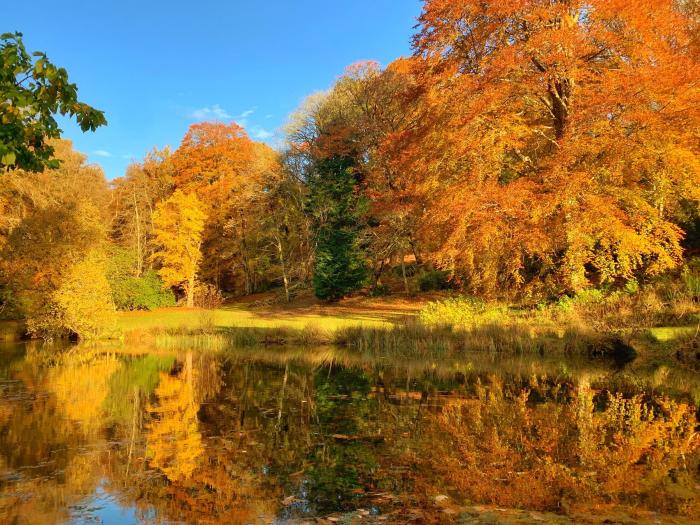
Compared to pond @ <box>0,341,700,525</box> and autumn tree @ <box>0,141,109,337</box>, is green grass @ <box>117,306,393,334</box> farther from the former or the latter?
pond @ <box>0,341,700,525</box>

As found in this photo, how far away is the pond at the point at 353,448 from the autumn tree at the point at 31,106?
10.6ft

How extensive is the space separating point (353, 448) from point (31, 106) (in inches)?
201

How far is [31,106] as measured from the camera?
4633 millimetres

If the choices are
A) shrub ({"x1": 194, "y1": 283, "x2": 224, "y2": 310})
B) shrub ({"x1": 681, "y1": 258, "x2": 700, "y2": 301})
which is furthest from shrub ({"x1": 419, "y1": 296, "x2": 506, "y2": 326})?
shrub ({"x1": 194, "y1": 283, "x2": 224, "y2": 310})

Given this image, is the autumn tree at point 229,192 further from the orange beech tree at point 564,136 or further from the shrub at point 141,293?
the orange beech tree at point 564,136

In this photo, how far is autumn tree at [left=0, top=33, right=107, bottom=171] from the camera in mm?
4352

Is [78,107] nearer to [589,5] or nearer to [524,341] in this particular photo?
[524,341]

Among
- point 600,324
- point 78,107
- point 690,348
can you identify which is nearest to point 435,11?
point 600,324

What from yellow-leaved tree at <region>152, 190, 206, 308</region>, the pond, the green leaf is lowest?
the pond

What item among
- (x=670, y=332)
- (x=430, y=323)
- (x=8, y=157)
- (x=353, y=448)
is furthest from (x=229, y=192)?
(x=8, y=157)

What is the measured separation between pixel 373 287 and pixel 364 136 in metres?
9.32

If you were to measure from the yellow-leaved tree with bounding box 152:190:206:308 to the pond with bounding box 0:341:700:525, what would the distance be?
2366cm

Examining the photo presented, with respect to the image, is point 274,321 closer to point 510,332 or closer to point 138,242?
point 510,332

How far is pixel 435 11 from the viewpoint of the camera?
18031 millimetres
